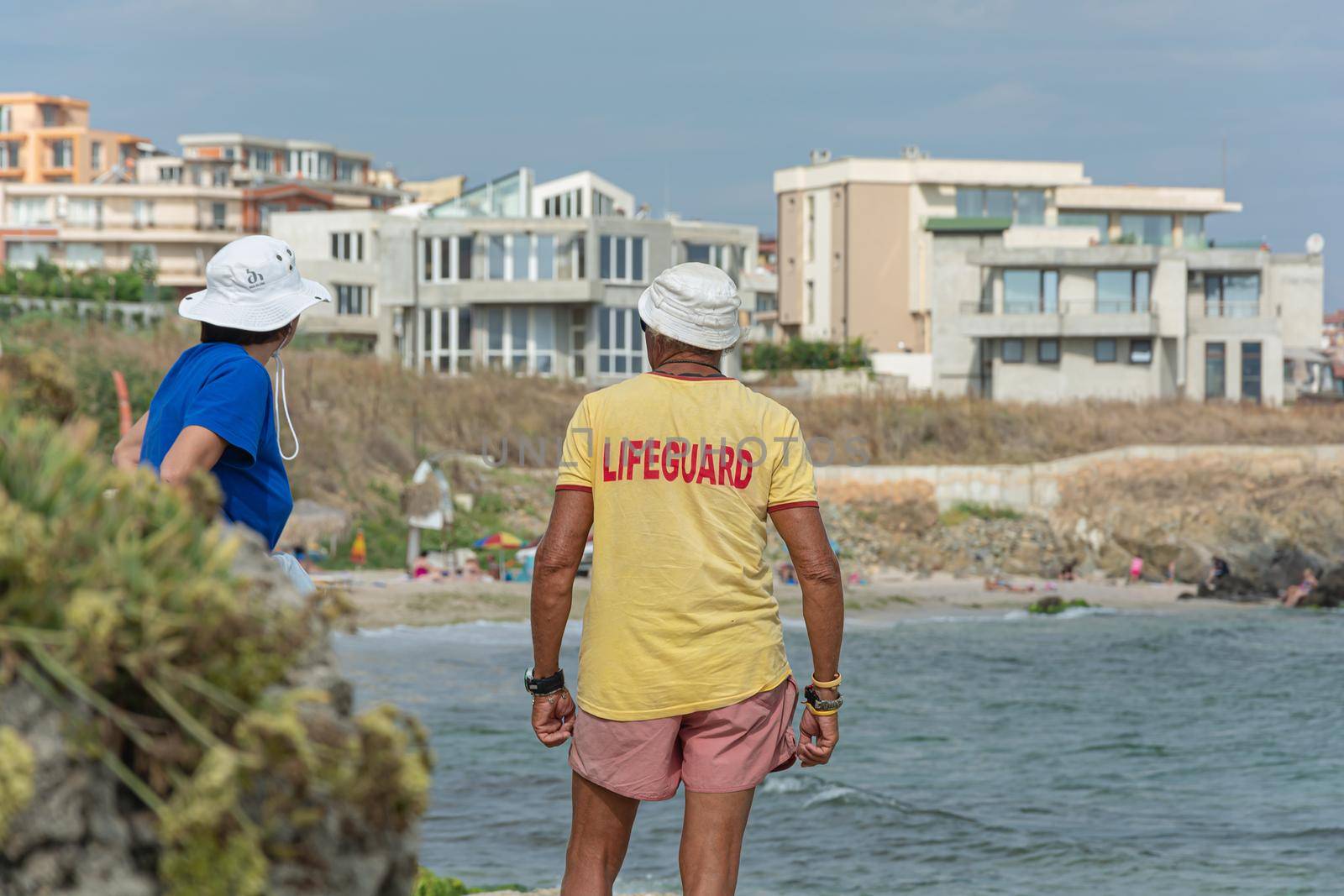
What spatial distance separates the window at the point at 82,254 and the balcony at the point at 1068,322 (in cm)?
4919

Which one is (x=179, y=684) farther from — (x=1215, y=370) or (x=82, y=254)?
(x=82, y=254)

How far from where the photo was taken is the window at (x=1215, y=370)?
5766 centimetres

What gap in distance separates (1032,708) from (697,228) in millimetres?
36740

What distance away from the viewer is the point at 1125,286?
56688mm

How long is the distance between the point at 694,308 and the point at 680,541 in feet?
2.20

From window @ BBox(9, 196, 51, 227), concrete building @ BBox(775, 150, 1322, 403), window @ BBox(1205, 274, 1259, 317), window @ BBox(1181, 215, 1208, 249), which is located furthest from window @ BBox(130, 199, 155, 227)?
window @ BBox(1205, 274, 1259, 317)

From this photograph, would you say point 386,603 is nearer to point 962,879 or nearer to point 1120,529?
point 962,879

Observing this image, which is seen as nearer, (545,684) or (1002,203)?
(545,684)

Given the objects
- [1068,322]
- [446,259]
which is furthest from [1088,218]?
[446,259]

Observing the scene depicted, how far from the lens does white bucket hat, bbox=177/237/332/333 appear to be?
3.69m

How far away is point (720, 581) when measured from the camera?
3904 millimetres

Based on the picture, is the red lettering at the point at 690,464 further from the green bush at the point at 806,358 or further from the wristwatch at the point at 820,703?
the green bush at the point at 806,358

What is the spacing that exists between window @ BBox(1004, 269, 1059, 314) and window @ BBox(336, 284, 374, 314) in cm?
2713

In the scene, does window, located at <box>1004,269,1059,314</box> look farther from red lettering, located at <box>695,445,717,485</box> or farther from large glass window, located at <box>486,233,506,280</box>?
red lettering, located at <box>695,445,717,485</box>
